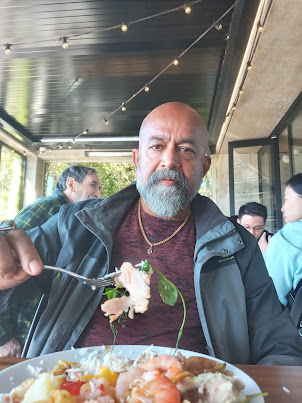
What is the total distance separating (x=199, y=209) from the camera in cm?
160

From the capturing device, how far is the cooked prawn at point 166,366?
66 centimetres

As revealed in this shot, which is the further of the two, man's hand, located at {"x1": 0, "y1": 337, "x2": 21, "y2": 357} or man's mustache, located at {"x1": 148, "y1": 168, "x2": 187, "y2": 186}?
man's mustache, located at {"x1": 148, "y1": 168, "x2": 187, "y2": 186}

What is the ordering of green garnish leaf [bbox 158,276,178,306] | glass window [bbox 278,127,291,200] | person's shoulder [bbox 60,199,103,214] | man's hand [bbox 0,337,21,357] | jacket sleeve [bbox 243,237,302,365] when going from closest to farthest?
green garnish leaf [bbox 158,276,178,306] → jacket sleeve [bbox 243,237,302,365] → man's hand [bbox 0,337,21,357] → person's shoulder [bbox 60,199,103,214] → glass window [bbox 278,127,291,200]

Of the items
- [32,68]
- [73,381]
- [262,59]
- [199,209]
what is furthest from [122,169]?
[73,381]

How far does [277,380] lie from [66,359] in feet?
1.71

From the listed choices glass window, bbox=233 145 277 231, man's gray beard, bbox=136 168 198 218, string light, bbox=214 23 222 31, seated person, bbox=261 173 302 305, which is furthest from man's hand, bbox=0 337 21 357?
glass window, bbox=233 145 277 231

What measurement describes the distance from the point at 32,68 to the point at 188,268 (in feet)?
15.1

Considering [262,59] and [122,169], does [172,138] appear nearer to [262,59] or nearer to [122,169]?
[262,59]

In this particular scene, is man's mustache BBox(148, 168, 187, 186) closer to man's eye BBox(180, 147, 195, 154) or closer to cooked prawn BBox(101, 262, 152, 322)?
man's eye BBox(180, 147, 195, 154)

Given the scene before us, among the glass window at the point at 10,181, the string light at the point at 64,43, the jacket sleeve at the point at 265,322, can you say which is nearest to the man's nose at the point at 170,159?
the jacket sleeve at the point at 265,322

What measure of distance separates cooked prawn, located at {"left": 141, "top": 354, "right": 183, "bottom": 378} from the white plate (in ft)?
0.46

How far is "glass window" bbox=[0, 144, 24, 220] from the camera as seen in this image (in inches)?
294

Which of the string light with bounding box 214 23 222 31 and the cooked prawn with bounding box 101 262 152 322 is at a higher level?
Answer: the string light with bounding box 214 23 222 31

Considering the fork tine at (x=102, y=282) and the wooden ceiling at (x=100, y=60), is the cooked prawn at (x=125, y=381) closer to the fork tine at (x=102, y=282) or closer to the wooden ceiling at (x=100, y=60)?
the fork tine at (x=102, y=282)
